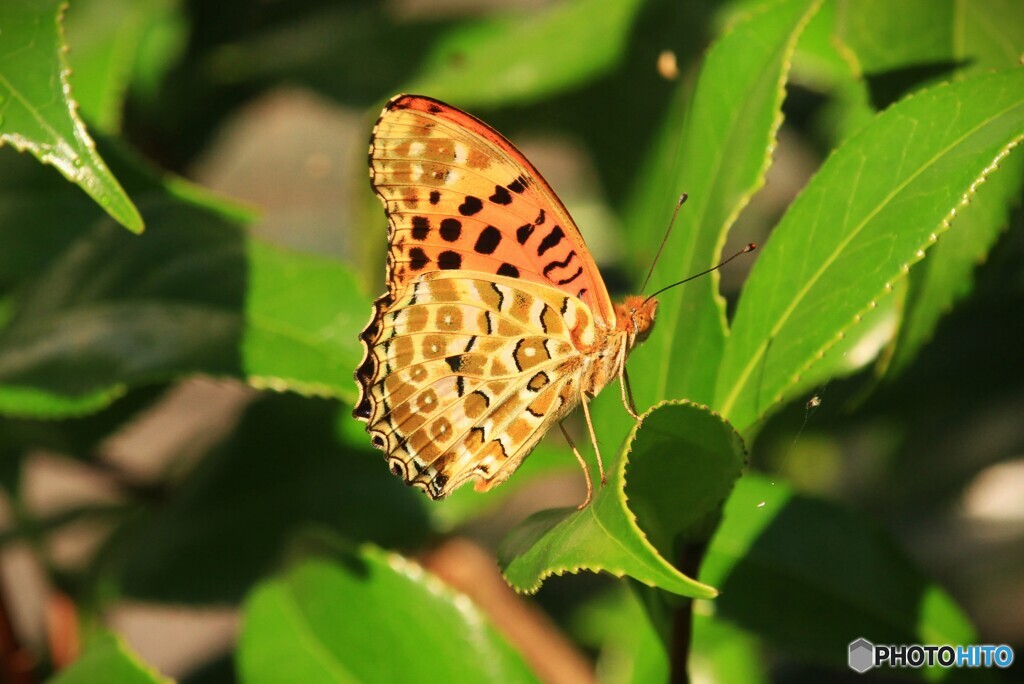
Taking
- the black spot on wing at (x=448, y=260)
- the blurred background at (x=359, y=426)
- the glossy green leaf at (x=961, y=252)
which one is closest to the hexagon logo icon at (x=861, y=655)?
the blurred background at (x=359, y=426)

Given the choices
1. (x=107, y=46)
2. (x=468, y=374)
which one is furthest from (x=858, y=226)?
(x=107, y=46)

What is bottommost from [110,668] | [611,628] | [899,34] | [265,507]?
[611,628]

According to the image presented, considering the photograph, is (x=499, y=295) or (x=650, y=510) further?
(x=499, y=295)

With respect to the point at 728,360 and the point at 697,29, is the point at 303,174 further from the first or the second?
the point at 728,360

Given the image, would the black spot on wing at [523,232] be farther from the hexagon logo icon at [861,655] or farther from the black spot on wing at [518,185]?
the hexagon logo icon at [861,655]

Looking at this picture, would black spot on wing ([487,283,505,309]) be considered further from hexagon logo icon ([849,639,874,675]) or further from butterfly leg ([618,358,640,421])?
hexagon logo icon ([849,639,874,675])

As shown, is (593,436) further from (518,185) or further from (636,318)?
(518,185)

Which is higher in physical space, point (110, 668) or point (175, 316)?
point (175, 316)
